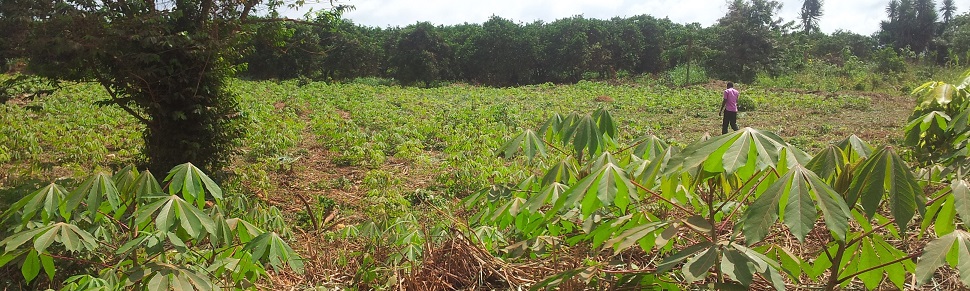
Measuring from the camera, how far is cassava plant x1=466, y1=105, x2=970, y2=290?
1.01 m

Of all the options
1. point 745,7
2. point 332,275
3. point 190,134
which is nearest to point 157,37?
point 190,134

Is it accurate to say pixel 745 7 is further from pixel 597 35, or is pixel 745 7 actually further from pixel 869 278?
pixel 869 278

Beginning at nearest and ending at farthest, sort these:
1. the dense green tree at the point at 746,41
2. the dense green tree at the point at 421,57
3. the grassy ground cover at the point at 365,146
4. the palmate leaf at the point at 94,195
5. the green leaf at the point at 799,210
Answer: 1. the green leaf at the point at 799,210
2. the palmate leaf at the point at 94,195
3. the grassy ground cover at the point at 365,146
4. the dense green tree at the point at 746,41
5. the dense green tree at the point at 421,57

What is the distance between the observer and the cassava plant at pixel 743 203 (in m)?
1.01

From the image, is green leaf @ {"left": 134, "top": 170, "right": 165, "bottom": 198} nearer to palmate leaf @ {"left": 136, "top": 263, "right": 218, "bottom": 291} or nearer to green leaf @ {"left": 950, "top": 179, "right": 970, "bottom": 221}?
palmate leaf @ {"left": 136, "top": 263, "right": 218, "bottom": 291}

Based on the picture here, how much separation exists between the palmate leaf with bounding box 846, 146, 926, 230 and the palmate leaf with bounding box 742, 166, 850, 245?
5cm

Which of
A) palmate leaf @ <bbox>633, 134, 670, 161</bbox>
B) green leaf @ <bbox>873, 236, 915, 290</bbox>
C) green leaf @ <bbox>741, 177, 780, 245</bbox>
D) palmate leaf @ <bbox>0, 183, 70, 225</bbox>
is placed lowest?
green leaf @ <bbox>873, 236, 915, 290</bbox>

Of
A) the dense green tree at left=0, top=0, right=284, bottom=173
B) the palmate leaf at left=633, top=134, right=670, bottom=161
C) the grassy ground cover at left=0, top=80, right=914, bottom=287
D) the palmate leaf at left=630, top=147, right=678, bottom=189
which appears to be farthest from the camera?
the dense green tree at left=0, top=0, right=284, bottom=173

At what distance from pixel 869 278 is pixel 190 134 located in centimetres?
594

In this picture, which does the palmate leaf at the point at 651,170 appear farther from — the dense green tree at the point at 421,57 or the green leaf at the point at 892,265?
the dense green tree at the point at 421,57

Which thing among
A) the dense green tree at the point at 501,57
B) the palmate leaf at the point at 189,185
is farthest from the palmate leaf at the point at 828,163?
the dense green tree at the point at 501,57

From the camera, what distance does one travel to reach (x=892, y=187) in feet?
3.32

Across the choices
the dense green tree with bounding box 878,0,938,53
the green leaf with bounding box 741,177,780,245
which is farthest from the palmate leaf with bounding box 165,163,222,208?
the dense green tree with bounding box 878,0,938,53

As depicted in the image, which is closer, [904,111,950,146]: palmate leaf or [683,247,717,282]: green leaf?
[683,247,717,282]: green leaf
